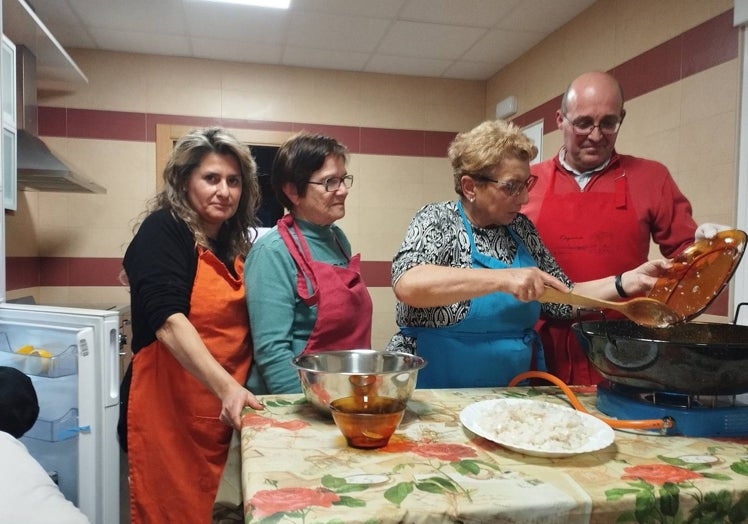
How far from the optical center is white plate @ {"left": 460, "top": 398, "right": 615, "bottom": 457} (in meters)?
0.83

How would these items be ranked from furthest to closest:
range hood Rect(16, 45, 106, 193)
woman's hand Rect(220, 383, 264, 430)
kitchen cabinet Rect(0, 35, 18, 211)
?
1. range hood Rect(16, 45, 106, 193)
2. kitchen cabinet Rect(0, 35, 18, 211)
3. woman's hand Rect(220, 383, 264, 430)

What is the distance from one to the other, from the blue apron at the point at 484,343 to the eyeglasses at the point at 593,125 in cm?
63

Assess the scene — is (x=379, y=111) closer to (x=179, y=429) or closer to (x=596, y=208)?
(x=596, y=208)

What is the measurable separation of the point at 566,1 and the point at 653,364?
2665 millimetres

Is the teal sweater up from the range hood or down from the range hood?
down

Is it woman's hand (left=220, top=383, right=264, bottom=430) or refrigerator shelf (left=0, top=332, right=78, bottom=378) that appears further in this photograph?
refrigerator shelf (left=0, top=332, right=78, bottom=378)

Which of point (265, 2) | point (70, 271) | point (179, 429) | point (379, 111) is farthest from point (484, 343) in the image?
point (70, 271)

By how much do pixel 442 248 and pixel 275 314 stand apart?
1.54ft

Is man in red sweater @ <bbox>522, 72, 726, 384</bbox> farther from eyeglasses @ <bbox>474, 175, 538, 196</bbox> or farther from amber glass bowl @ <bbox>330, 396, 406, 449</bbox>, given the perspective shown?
amber glass bowl @ <bbox>330, 396, 406, 449</bbox>

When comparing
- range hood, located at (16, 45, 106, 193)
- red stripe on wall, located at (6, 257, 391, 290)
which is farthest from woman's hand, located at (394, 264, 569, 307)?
red stripe on wall, located at (6, 257, 391, 290)

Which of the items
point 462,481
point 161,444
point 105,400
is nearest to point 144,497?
point 161,444

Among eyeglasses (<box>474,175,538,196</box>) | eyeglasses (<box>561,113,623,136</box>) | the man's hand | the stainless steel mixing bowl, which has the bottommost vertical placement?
the stainless steel mixing bowl

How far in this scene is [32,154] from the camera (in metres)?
2.67

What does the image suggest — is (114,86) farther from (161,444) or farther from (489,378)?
(489,378)
